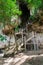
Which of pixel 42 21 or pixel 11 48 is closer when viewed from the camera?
pixel 11 48

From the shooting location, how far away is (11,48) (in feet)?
57.2

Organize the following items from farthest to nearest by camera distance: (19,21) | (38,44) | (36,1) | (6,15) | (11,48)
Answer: (19,21) < (38,44) < (11,48) < (36,1) < (6,15)

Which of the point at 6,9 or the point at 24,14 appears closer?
the point at 6,9

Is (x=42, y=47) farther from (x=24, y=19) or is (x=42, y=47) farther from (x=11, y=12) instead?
(x=11, y=12)

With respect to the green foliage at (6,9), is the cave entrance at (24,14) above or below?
above

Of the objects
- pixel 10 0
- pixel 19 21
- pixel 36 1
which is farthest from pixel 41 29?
pixel 10 0

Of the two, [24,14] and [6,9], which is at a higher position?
[24,14]

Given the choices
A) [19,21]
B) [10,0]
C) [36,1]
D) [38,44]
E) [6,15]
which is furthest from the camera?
[19,21]

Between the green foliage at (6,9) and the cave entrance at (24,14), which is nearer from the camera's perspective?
the green foliage at (6,9)

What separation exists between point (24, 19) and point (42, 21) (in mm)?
2530

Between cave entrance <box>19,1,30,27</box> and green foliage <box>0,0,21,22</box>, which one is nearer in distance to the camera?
green foliage <box>0,0,21,22</box>

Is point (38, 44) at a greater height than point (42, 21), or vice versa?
point (42, 21)

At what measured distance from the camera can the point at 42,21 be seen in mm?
22547

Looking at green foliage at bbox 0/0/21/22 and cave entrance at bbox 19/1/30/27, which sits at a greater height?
cave entrance at bbox 19/1/30/27
